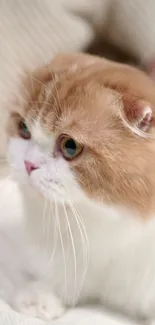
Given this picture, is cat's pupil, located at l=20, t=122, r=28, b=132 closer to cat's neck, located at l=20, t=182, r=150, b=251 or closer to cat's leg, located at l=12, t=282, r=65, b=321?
cat's neck, located at l=20, t=182, r=150, b=251

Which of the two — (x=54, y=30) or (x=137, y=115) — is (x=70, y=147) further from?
(x=54, y=30)

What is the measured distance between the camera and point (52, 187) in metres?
0.66

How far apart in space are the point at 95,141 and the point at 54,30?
1.44 ft

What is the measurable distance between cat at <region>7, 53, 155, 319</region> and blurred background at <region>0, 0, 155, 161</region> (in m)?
0.23

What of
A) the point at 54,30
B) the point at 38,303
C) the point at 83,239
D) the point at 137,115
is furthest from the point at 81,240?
the point at 54,30

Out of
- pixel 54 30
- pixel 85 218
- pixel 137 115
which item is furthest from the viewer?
pixel 54 30

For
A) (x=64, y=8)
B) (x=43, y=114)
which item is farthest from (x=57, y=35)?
(x=43, y=114)

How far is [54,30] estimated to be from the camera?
3.28ft

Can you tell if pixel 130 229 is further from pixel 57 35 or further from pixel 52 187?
pixel 57 35

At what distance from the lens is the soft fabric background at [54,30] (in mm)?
962

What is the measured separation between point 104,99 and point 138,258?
29 cm

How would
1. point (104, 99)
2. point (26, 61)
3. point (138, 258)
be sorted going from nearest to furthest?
point (104, 99)
point (138, 258)
point (26, 61)

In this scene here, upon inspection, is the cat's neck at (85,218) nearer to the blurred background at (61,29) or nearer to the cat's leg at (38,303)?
the cat's leg at (38,303)

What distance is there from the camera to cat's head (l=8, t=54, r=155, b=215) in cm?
64
